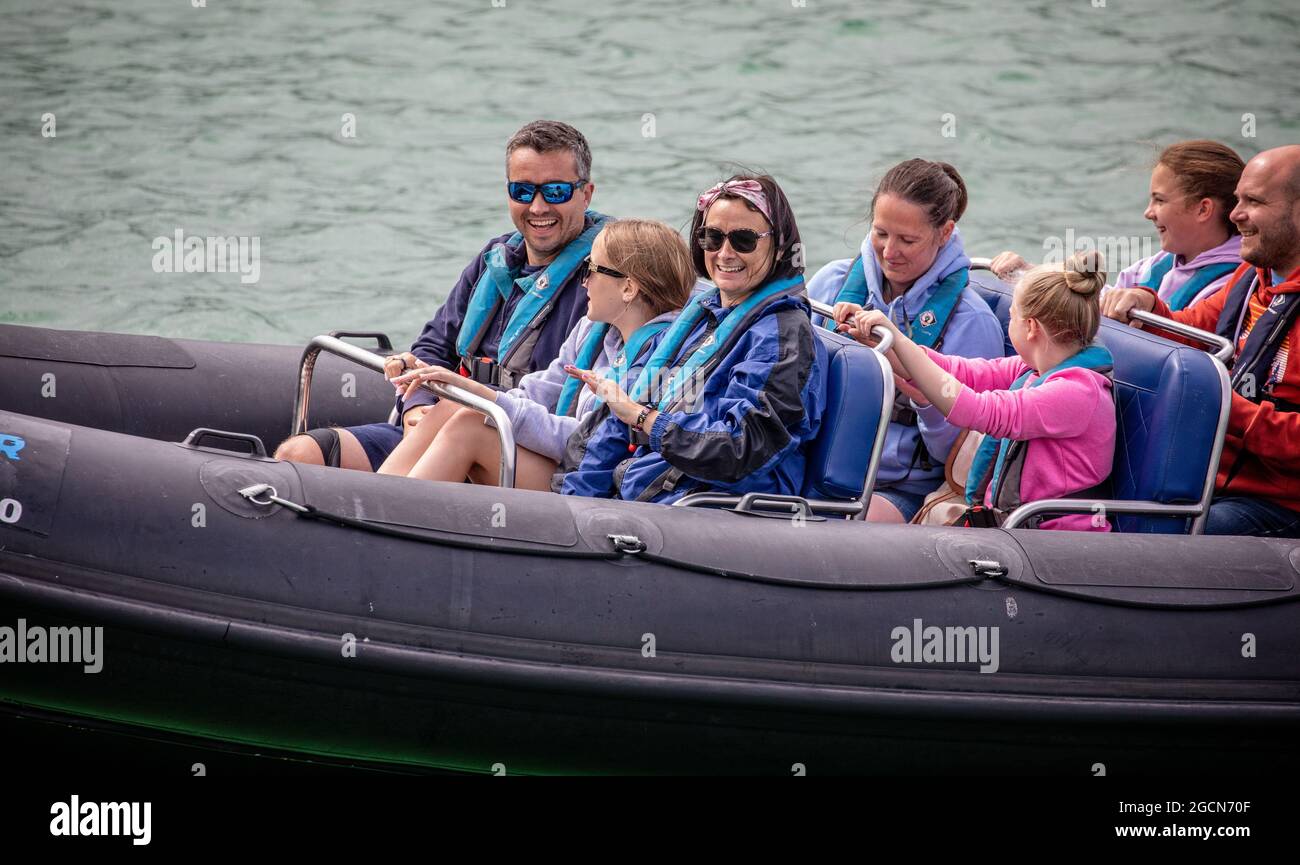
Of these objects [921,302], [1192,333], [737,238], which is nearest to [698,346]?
[737,238]

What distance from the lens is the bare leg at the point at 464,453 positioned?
3.49 metres

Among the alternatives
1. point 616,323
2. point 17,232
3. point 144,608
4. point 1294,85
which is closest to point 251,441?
point 144,608

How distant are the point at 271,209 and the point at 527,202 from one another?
6113 mm

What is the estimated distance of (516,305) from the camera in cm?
402

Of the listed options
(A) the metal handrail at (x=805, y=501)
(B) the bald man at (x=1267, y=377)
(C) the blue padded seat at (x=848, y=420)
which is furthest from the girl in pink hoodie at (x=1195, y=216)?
(A) the metal handrail at (x=805, y=501)

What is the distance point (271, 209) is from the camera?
963cm

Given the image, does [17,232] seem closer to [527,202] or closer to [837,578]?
[527,202]

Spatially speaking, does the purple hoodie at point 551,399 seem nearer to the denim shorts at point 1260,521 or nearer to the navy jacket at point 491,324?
the navy jacket at point 491,324

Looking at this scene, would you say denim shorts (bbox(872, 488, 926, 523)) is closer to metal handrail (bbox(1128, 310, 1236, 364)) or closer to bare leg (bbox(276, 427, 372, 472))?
metal handrail (bbox(1128, 310, 1236, 364))

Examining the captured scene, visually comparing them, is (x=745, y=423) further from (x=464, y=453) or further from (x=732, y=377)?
(x=464, y=453)

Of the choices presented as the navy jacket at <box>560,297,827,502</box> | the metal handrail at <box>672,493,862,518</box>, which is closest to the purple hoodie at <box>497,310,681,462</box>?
the navy jacket at <box>560,297,827,502</box>

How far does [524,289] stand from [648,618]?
4.11ft

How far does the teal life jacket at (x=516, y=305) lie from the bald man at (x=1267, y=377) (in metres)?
1.54

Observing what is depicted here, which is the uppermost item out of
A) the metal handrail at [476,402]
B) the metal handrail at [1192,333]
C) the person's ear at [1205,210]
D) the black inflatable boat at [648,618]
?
the person's ear at [1205,210]
